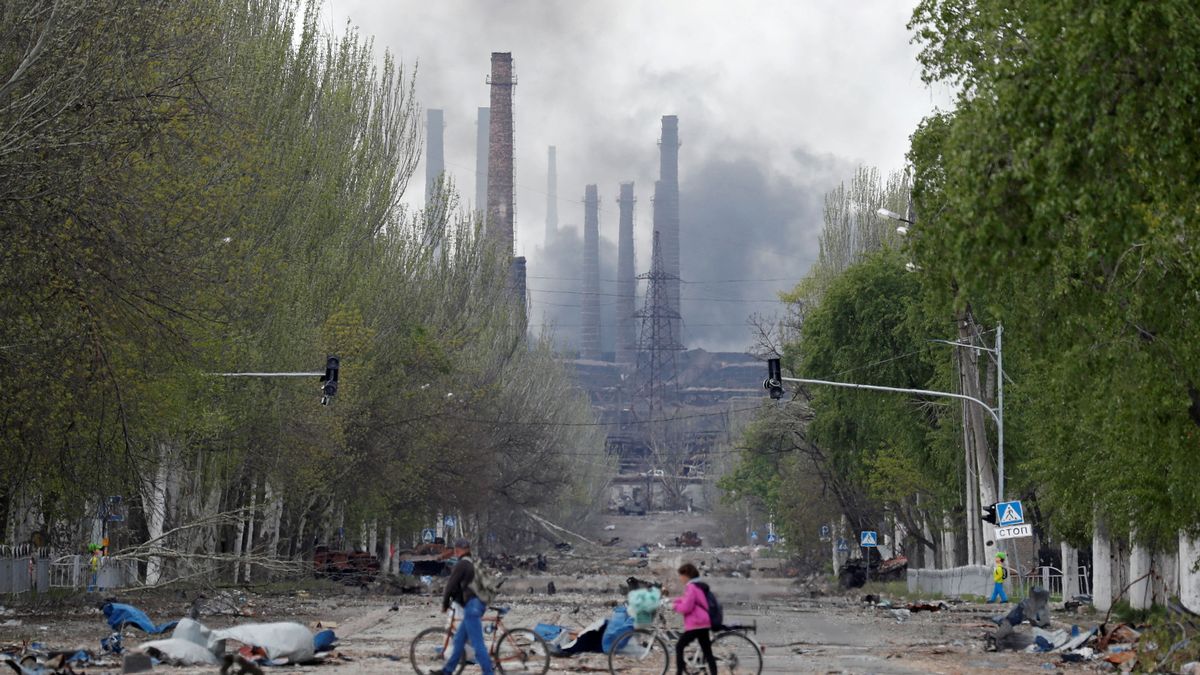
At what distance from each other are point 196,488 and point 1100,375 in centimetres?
3014

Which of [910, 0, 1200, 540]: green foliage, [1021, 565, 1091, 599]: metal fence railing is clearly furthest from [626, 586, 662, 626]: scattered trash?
[1021, 565, 1091, 599]: metal fence railing

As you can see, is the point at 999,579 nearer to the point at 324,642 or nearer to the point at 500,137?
the point at 324,642

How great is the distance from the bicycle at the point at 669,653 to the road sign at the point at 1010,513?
22505 millimetres

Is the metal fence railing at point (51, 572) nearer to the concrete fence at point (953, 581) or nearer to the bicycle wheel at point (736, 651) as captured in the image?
the bicycle wheel at point (736, 651)

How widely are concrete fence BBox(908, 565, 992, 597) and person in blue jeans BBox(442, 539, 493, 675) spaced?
105 feet

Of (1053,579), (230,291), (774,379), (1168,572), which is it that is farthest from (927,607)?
(1053,579)

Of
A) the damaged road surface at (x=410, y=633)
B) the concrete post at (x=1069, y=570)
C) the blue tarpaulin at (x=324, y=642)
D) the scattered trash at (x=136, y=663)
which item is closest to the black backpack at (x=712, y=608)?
the damaged road surface at (x=410, y=633)

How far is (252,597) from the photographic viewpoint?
46.1 metres

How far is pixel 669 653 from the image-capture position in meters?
20.1

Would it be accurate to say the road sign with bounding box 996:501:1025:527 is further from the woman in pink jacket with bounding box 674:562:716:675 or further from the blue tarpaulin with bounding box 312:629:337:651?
the woman in pink jacket with bounding box 674:562:716:675

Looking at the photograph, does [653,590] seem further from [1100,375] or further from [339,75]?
[339,75]

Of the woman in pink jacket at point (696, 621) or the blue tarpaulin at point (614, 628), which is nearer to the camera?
the woman in pink jacket at point (696, 621)

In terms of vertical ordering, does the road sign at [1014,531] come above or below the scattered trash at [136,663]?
above

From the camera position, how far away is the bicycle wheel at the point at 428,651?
19.7 meters
